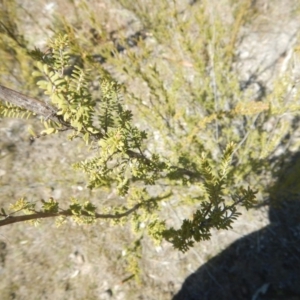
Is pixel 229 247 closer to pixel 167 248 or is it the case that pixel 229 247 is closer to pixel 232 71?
pixel 167 248

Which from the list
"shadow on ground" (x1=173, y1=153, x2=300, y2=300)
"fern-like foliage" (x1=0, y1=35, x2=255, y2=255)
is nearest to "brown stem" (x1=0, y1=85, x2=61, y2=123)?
"fern-like foliage" (x1=0, y1=35, x2=255, y2=255)

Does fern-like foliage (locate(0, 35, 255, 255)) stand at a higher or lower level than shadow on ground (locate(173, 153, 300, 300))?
higher

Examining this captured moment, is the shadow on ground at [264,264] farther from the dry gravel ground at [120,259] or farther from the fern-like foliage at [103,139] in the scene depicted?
the fern-like foliage at [103,139]

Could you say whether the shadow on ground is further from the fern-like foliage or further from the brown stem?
the brown stem

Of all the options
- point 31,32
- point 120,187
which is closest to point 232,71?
point 120,187

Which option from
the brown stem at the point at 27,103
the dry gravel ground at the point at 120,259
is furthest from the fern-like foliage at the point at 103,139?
→ the dry gravel ground at the point at 120,259

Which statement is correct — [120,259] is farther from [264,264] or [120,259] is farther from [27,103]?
[27,103]

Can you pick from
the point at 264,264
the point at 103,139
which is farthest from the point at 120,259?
the point at 103,139

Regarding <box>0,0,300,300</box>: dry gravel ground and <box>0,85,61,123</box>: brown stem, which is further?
<box>0,0,300,300</box>: dry gravel ground
